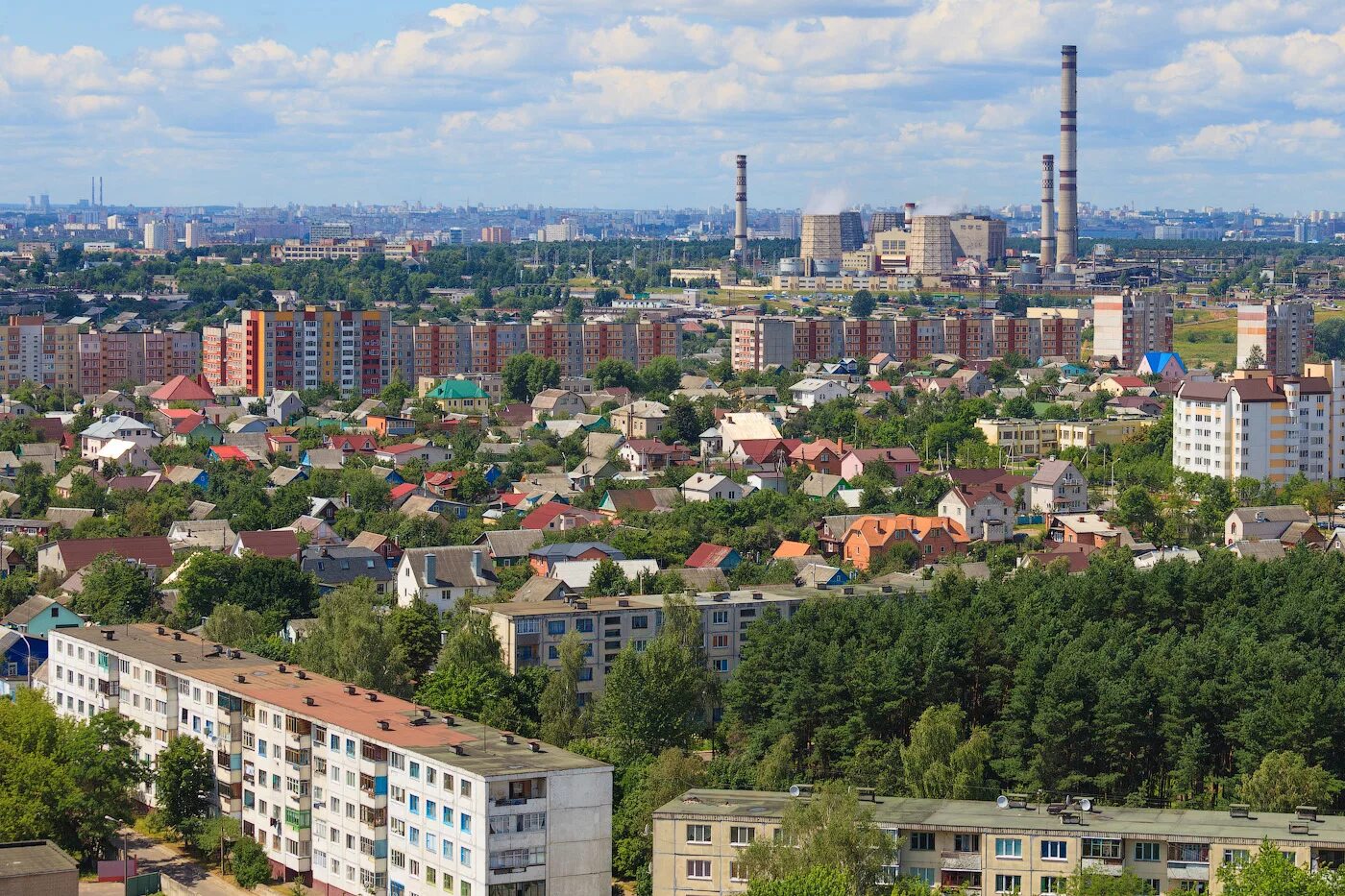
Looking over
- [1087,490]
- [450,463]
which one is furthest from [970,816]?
[450,463]

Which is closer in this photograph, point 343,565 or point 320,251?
point 343,565

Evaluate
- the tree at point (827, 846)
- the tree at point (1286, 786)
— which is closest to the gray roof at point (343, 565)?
the tree at point (1286, 786)

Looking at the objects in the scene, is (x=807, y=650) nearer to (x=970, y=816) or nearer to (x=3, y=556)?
(x=970, y=816)

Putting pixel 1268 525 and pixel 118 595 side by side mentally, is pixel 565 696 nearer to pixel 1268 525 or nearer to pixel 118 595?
pixel 118 595

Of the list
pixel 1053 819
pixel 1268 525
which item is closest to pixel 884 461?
pixel 1268 525

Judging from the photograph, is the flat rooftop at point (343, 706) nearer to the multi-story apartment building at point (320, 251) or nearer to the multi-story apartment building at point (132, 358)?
the multi-story apartment building at point (132, 358)
